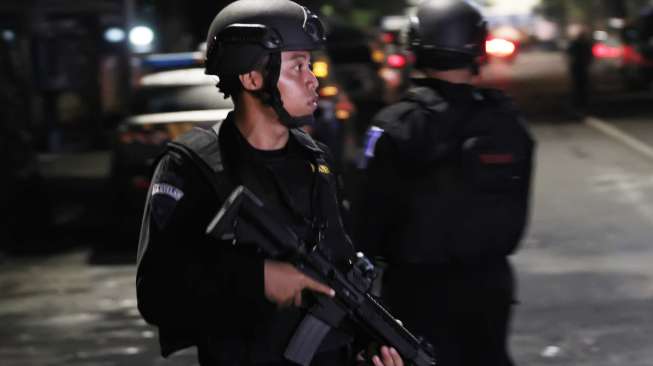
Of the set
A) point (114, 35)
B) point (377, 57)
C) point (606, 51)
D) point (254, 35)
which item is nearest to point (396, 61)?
point (377, 57)

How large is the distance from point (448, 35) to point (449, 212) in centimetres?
60

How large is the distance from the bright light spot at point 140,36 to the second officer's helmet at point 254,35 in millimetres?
19831

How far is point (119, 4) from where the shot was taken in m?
23.6

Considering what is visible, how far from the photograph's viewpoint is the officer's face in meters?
3.48

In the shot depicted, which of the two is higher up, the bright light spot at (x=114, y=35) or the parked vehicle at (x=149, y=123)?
the parked vehicle at (x=149, y=123)

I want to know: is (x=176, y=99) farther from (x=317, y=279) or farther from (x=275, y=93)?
(x=317, y=279)

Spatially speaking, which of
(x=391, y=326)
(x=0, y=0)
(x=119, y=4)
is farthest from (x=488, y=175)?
(x=119, y=4)

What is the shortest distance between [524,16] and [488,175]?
95.1 m

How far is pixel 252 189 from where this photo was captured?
11.2 feet

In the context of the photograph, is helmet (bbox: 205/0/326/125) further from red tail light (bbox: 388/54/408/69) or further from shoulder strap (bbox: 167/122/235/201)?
red tail light (bbox: 388/54/408/69)

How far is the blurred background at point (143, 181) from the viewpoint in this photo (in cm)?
875

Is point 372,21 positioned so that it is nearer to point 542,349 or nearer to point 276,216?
point 542,349

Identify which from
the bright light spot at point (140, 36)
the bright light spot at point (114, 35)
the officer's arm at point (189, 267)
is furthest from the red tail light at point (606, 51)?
the officer's arm at point (189, 267)

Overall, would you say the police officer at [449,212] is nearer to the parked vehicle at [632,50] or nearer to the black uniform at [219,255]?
the black uniform at [219,255]
